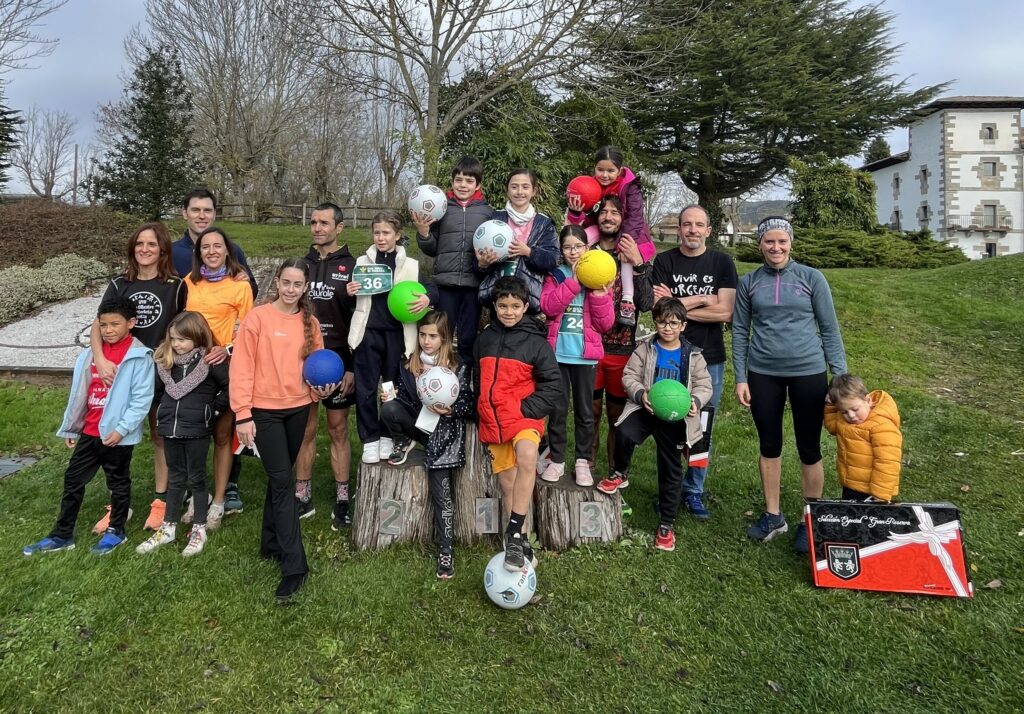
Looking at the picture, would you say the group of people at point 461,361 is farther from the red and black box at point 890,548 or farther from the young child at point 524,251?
the red and black box at point 890,548

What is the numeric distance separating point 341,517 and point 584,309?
2.40 metres

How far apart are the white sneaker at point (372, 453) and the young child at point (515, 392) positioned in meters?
0.89

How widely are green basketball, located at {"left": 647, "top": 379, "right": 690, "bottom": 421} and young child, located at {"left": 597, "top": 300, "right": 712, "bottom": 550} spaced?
14 cm

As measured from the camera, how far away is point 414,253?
13.0 metres

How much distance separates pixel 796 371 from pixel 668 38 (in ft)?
39.3

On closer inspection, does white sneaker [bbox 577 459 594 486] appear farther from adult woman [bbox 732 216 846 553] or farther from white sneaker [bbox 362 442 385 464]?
white sneaker [bbox 362 442 385 464]

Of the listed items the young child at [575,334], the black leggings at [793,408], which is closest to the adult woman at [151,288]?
the young child at [575,334]

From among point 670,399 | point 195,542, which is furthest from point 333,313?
point 670,399

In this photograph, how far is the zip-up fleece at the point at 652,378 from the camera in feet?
12.6

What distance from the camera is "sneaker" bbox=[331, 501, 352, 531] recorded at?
4.27 meters

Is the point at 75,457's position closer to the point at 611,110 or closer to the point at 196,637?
the point at 196,637

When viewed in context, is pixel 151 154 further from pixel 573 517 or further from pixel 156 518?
pixel 573 517

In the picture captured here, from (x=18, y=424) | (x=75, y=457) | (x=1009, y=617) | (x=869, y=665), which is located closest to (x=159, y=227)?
(x=75, y=457)

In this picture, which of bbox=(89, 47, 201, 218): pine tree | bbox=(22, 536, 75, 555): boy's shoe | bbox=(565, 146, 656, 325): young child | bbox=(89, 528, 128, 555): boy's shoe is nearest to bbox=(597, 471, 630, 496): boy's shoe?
bbox=(565, 146, 656, 325): young child
